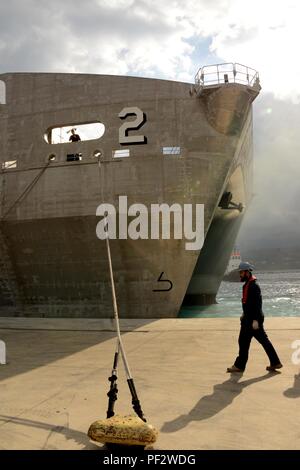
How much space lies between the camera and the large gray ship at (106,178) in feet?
51.9

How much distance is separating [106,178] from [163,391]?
1151cm

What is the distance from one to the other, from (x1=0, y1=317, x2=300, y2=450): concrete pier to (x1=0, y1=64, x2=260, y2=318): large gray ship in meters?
5.55

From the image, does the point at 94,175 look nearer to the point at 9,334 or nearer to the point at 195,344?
the point at 9,334

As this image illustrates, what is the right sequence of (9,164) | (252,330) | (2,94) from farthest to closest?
(2,94), (9,164), (252,330)

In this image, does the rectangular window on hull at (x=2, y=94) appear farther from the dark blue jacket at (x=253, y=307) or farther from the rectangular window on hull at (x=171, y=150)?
the dark blue jacket at (x=253, y=307)

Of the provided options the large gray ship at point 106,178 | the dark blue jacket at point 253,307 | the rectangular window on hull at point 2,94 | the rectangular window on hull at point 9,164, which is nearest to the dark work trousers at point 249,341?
the dark blue jacket at point 253,307

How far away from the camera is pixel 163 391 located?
5.61 meters

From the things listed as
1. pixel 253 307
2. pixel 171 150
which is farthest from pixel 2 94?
pixel 253 307

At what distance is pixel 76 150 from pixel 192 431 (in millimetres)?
14109

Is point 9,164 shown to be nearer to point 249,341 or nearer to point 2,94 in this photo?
point 2,94

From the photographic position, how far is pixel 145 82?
16141mm

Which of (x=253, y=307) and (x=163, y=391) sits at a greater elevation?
(x=253, y=307)

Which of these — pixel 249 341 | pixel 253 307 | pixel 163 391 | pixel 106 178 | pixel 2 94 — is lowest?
pixel 163 391
